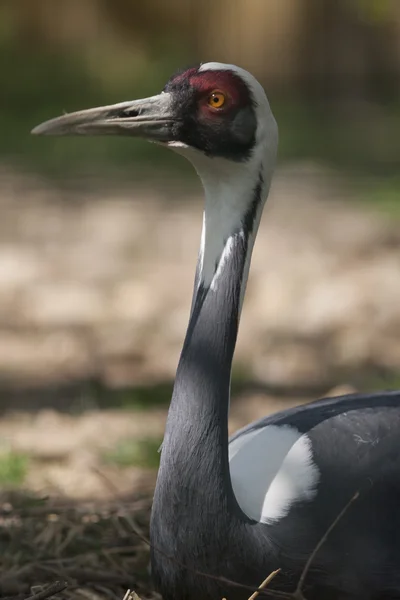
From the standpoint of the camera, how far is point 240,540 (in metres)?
2.98

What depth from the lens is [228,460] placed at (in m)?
3.10

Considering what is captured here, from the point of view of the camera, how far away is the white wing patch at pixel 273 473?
3.05 m

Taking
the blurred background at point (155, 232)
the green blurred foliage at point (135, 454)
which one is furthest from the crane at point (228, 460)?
the green blurred foliage at point (135, 454)

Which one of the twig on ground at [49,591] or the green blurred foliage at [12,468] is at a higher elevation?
the green blurred foliage at [12,468]

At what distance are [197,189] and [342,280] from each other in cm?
410

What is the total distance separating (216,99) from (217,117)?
0.15 ft

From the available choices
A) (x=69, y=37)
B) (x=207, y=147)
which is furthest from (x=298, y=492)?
(x=69, y=37)

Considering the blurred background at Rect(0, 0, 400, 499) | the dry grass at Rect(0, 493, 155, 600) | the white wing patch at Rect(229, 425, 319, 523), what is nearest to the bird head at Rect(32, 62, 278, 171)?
the white wing patch at Rect(229, 425, 319, 523)

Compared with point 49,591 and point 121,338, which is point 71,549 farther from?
point 121,338

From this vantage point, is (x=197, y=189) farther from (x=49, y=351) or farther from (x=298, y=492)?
(x=298, y=492)

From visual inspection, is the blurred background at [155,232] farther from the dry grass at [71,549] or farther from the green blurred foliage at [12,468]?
the dry grass at [71,549]

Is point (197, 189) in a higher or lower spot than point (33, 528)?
higher

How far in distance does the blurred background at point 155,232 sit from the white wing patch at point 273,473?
1.78 ft

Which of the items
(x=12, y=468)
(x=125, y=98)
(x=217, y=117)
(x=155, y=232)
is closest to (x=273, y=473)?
(x=217, y=117)
